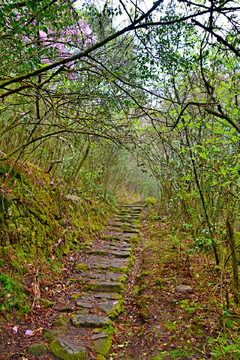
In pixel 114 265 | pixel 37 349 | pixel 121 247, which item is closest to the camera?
pixel 37 349

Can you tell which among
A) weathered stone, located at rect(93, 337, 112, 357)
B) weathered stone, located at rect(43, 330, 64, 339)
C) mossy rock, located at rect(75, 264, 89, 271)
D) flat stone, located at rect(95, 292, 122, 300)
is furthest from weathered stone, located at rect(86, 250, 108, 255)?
weathered stone, located at rect(93, 337, 112, 357)

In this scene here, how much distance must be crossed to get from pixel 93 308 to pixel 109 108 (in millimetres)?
3339

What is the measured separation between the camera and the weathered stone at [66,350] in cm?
248

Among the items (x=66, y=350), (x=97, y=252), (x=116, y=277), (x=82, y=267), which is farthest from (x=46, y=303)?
(x=97, y=252)

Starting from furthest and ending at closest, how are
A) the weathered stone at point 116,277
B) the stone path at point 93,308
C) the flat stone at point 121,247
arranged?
the flat stone at point 121,247 < the weathered stone at point 116,277 < the stone path at point 93,308

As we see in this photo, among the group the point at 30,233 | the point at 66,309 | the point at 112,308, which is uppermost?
the point at 30,233

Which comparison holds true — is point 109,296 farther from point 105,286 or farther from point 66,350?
point 66,350

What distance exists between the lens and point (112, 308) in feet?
11.5

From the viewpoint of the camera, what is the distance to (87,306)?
3.51 m

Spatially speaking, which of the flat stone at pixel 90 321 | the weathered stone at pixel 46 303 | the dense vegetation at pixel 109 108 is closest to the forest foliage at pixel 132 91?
the dense vegetation at pixel 109 108

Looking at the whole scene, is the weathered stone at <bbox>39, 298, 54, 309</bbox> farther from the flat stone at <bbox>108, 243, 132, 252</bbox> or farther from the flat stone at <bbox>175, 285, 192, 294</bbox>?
the flat stone at <bbox>108, 243, 132, 252</bbox>

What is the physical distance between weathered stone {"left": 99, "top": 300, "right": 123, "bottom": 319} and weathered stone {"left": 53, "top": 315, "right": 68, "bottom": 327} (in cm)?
59

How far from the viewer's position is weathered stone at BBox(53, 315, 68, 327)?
3.04m

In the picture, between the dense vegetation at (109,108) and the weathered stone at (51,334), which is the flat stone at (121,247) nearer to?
the dense vegetation at (109,108)
